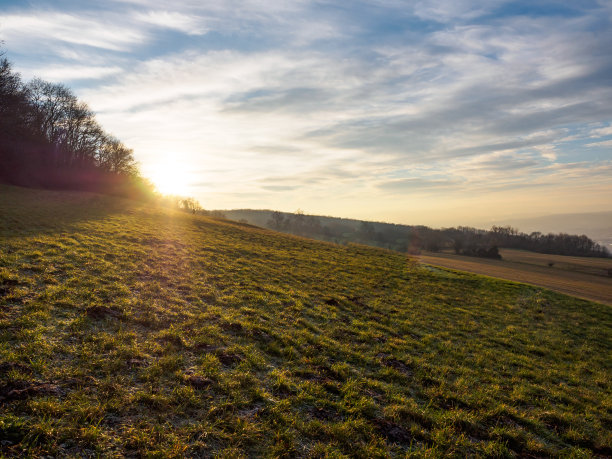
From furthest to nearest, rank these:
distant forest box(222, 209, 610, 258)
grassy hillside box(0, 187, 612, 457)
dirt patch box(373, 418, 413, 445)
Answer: distant forest box(222, 209, 610, 258) < dirt patch box(373, 418, 413, 445) < grassy hillside box(0, 187, 612, 457)

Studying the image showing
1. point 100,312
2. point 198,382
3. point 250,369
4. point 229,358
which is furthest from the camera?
point 100,312

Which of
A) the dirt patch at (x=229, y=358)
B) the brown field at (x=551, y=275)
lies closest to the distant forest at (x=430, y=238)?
the brown field at (x=551, y=275)

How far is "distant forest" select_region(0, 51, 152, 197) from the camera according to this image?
163 feet

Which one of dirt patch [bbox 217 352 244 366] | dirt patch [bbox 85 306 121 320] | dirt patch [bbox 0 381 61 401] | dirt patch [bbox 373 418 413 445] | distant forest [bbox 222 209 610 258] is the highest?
distant forest [bbox 222 209 610 258]

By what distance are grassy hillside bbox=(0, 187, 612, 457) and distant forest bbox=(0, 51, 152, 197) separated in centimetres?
4466

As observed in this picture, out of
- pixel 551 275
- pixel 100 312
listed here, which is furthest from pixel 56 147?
pixel 551 275

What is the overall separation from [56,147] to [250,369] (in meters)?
74.8

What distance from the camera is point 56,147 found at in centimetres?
5972

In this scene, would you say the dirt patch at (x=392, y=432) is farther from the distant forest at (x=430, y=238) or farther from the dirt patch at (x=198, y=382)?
the distant forest at (x=430, y=238)

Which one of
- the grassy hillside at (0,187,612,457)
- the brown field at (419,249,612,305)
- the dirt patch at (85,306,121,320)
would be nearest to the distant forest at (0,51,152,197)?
the grassy hillside at (0,187,612,457)

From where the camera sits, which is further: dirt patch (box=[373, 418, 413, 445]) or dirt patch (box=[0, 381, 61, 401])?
dirt patch (box=[373, 418, 413, 445])

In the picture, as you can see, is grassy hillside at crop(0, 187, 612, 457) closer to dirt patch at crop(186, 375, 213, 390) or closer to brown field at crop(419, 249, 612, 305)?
dirt patch at crop(186, 375, 213, 390)

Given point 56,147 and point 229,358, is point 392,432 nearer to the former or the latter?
point 229,358

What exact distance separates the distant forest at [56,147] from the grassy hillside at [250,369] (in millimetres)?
44664
